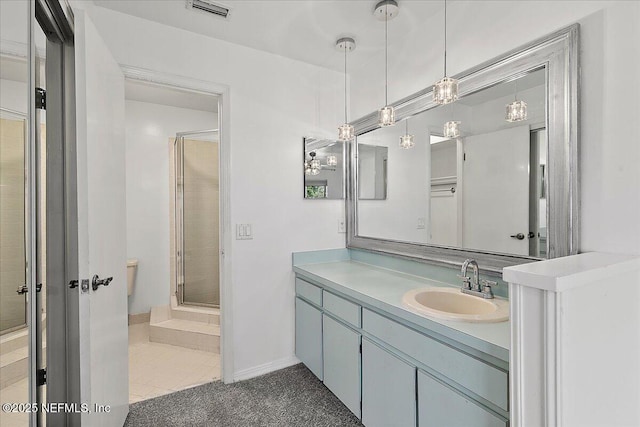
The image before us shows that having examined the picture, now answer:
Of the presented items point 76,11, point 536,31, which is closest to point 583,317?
point 536,31

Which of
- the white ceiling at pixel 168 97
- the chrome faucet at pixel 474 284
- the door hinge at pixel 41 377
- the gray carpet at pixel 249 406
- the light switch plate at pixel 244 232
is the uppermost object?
the white ceiling at pixel 168 97

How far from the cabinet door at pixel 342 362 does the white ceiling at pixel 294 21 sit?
1.89 metres

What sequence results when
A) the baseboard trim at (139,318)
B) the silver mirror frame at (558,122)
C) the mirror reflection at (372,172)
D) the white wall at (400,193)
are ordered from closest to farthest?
the silver mirror frame at (558,122) < the white wall at (400,193) < the mirror reflection at (372,172) < the baseboard trim at (139,318)

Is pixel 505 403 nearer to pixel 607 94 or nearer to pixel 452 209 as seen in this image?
pixel 452 209

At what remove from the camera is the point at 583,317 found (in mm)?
848

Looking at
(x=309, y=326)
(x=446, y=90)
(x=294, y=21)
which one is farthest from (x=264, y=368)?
(x=294, y=21)

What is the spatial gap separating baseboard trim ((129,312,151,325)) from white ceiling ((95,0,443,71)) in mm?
2823

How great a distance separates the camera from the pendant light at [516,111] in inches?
58.1

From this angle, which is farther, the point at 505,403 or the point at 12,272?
the point at 505,403

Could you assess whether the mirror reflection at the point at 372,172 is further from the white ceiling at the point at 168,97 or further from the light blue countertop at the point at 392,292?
the white ceiling at the point at 168,97

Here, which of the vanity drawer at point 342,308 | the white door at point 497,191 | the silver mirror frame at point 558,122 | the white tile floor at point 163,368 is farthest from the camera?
the white tile floor at point 163,368

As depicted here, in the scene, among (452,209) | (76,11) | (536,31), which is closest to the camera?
(76,11)

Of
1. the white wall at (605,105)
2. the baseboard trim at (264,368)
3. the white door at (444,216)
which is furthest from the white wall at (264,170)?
the white wall at (605,105)

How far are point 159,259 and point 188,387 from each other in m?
1.66
